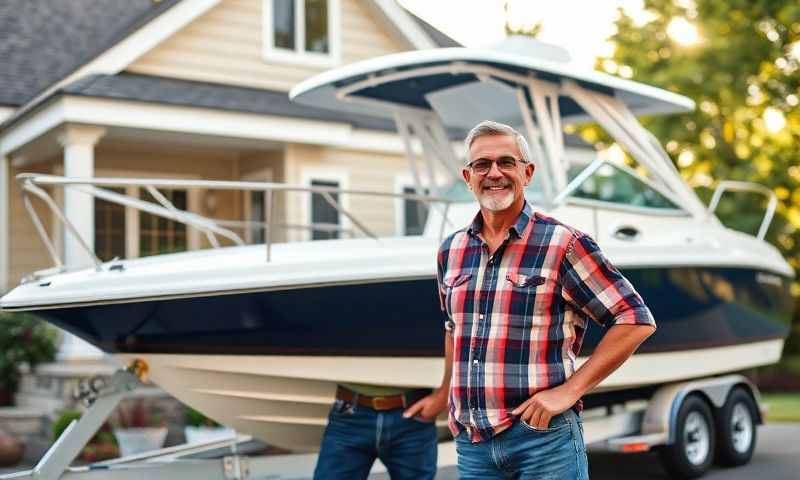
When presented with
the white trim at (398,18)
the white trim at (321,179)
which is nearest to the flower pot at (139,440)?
the white trim at (321,179)

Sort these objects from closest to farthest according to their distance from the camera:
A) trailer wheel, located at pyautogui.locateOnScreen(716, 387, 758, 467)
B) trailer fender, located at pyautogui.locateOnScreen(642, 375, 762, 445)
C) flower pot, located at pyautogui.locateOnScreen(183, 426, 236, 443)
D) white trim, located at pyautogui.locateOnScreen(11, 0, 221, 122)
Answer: trailer fender, located at pyautogui.locateOnScreen(642, 375, 762, 445) → trailer wheel, located at pyautogui.locateOnScreen(716, 387, 758, 467) → flower pot, located at pyautogui.locateOnScreen(183, 426, 236, 443) → white trim, located at pyautogui.locateOnScreen(11, 0, 221, 122)

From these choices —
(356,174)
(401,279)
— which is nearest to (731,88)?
A: (356,174)

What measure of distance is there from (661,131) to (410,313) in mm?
15808

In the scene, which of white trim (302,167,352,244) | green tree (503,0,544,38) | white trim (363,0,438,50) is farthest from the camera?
green tree (503,0,544,38)

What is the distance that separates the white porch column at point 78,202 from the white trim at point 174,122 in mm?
169

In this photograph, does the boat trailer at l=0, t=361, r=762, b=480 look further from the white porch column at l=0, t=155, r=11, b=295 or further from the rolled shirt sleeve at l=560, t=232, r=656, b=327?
the white porch column at l=0, t=155, r=11, b=295

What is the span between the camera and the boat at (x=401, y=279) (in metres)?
5.74

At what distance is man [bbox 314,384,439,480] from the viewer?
15.7ft

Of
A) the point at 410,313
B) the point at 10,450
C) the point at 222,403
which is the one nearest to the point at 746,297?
the point at 410,313

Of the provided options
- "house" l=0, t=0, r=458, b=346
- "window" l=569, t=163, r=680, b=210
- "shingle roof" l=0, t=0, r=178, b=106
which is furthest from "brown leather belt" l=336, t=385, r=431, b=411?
"shingle roof" l=0, t=0, r=178, b=106

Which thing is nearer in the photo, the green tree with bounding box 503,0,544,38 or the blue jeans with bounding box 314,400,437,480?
the blue jeans with bounding box 314,400,437,480

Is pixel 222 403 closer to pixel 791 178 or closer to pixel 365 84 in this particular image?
pixel 365 84

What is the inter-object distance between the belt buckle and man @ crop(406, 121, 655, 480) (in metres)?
1.52

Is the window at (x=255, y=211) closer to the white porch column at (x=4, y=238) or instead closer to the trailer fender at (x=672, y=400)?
the white porch column at (x=4, y=238)
